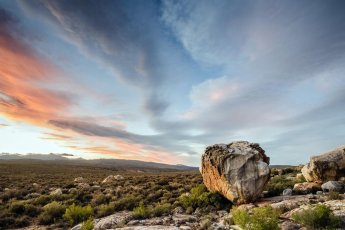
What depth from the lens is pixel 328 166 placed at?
63.0 feet

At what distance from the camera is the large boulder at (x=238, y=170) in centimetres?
1530

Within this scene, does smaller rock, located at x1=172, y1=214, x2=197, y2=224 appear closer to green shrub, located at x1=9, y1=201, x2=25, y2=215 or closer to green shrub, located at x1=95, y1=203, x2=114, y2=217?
green shrub, located at x1=95, y1=203, x2=114, y2=217

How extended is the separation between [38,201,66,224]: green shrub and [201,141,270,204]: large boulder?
9.42m

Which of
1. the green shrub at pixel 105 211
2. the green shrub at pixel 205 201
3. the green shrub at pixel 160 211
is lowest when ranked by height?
→ the green shrub at pixel 105 211

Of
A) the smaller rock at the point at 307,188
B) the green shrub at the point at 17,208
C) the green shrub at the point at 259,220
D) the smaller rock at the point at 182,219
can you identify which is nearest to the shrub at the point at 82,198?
the green shrub at the point at 17,208

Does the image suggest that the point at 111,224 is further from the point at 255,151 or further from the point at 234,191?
the point at 255,151

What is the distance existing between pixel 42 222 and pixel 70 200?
552 centimetres

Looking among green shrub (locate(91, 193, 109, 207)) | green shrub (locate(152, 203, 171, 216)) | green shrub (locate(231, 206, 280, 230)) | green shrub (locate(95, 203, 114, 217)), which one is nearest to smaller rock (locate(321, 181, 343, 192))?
green shrub (locate(231, 206, 280, 230))

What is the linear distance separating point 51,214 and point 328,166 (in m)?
18.3

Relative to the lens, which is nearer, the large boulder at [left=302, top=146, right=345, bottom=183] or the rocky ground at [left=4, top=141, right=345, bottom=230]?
the rocky ground at [left=4, top=141, right=345, bottom=230]

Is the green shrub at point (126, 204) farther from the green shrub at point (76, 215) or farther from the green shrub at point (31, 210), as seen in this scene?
the green shrub at point (31, 210)

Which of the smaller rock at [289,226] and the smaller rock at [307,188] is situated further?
the smaller rock at [307,188]

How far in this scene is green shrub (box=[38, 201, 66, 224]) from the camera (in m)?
15.2

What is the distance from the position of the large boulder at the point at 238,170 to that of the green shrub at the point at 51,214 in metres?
9.42
